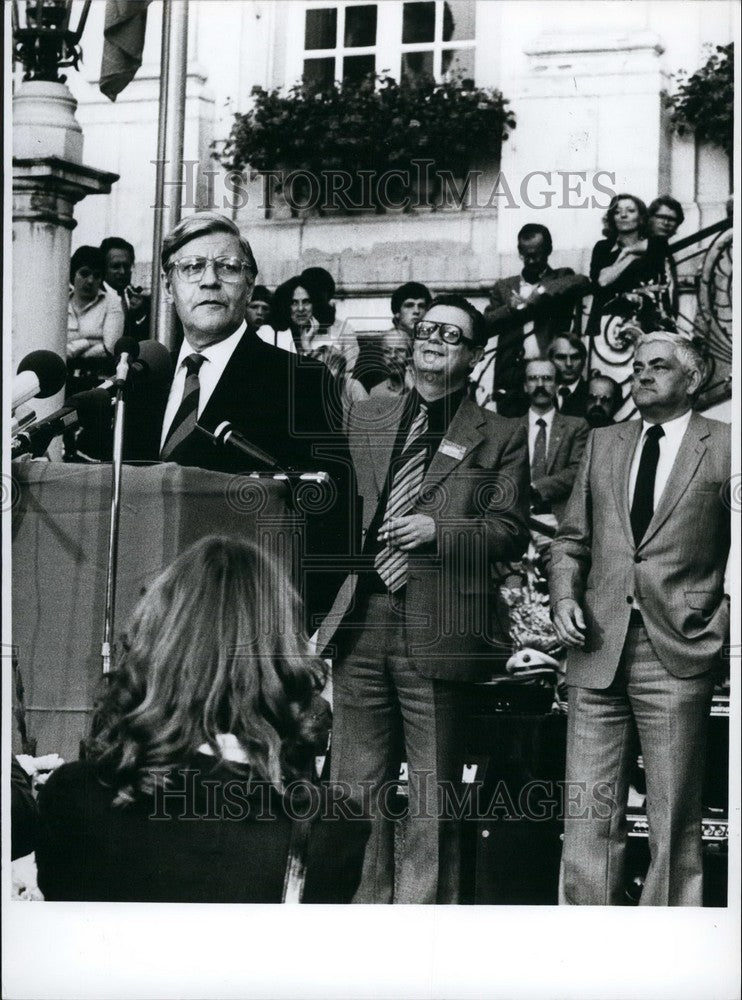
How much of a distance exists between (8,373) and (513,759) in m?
2.35

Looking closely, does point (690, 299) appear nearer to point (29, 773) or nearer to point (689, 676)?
point (689, 676)

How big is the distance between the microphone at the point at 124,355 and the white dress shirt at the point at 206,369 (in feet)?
0.57

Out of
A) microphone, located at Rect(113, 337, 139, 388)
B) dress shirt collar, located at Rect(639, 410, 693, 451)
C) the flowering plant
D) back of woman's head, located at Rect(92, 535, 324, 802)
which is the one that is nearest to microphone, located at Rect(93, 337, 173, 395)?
microphone, located at Rect(113, 337, 139, 388)

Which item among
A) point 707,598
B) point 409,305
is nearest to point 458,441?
point 409,305

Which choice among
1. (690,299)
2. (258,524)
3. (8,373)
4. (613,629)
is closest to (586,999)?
(613,629)

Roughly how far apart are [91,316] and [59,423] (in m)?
0.42

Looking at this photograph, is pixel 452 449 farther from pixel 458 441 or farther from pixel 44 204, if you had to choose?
pixel 44 204

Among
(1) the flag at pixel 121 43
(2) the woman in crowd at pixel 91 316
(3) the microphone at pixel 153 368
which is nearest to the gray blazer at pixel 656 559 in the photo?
(3) the microphone at pixel 153 368

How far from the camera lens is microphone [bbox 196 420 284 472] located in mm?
6176

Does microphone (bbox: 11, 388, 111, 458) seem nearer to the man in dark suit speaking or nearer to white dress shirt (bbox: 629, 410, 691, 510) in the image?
the man in dark suit speaking

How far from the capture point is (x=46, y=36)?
632 centimetres

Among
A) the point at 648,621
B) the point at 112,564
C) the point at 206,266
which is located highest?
the point at 206,266

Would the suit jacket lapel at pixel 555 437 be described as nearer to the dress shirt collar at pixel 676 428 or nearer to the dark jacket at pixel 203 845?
the dress shirt collar at pixel 676 428

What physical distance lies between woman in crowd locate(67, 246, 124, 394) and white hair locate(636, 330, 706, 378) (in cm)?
200
